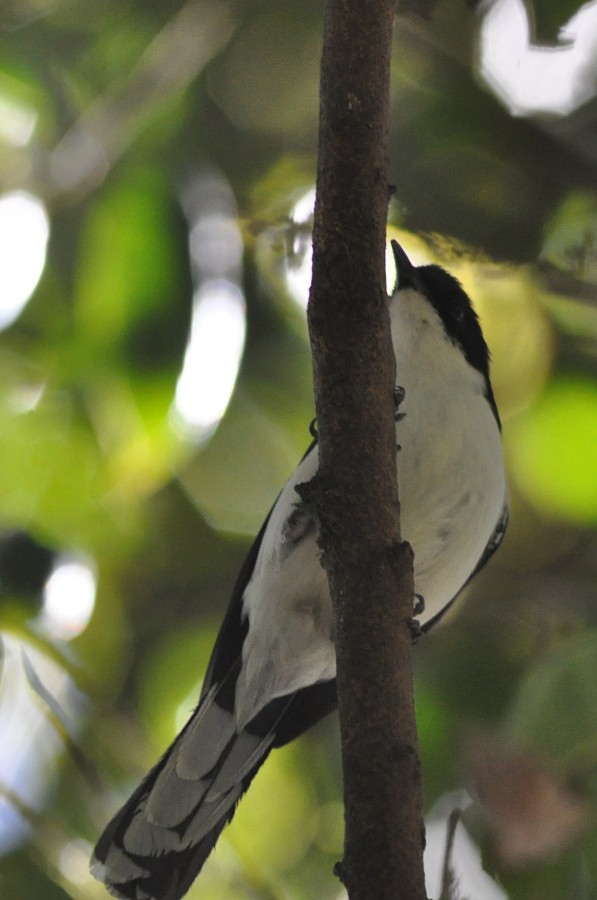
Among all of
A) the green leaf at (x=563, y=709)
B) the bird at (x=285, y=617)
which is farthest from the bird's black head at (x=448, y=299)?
the green leaf at (x=563, y=709)

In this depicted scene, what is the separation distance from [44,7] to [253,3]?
69cm

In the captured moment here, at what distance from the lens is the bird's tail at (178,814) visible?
304cm

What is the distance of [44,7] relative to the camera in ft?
12.8

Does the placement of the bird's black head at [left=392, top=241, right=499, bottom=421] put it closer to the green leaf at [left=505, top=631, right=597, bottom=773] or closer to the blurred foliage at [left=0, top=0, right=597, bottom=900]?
the blurred foliage at [left=0, top=0, right=597, bottom=900]

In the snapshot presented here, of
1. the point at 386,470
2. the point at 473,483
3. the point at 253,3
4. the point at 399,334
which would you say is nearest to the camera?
the point at 386,470

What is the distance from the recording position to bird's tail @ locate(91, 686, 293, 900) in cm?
304

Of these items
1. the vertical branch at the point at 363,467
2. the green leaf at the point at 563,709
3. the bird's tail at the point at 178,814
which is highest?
the vertical branch at the point at 363,467

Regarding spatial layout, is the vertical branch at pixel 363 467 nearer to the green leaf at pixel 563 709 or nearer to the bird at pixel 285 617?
the bird at pixel 285 617

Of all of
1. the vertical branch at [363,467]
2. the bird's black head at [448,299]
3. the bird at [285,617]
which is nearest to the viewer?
the vertical branch at [363,467]

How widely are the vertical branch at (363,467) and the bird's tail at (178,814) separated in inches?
48.2

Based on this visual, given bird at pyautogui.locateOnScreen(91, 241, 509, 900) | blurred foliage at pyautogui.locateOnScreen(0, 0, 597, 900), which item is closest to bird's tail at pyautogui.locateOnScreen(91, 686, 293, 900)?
bird at pyautogui.locateOnScreen(91, 241, 509, 900)

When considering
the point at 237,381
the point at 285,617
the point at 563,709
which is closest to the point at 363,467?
the point at 285,617

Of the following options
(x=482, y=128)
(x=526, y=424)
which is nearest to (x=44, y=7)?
(x=482, y=128)

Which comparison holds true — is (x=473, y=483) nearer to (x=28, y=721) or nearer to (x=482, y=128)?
(x=482, y=128)
